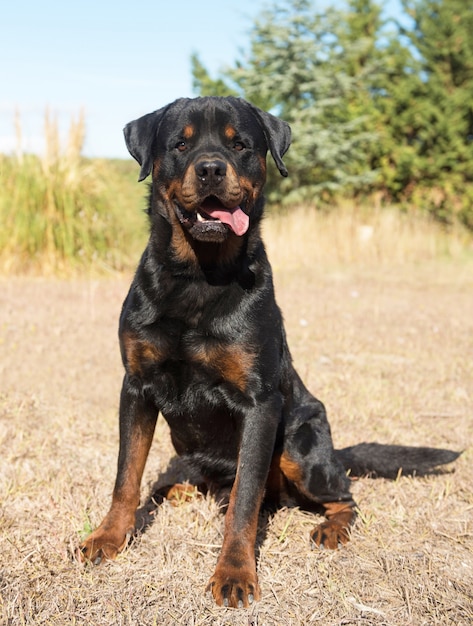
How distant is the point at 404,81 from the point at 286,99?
2.81 meters

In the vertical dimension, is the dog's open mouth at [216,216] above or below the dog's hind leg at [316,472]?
above

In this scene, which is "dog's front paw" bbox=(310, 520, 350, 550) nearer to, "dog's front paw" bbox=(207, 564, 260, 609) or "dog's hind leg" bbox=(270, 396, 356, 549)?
"dog's hind leg" bbox=(270, 396, 356, 549)

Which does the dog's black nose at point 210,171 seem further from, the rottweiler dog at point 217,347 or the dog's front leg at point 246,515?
the dog's front leg at point 246,515

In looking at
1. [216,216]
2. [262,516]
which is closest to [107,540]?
[262,516]

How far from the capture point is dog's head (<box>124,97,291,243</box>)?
2480 millimetres

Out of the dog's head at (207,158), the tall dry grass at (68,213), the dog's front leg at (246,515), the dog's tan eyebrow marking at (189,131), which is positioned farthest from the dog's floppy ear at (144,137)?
the tall dry grass at (68,213)

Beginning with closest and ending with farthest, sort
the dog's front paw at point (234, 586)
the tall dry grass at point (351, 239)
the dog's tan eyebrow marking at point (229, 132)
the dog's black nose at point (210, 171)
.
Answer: the dog's front paw at point (234, 586), the dog's black nose at point (210, 171), the dog's tan eyebrow marking at point (229, 132), the tall dry grass at point (351, 239)

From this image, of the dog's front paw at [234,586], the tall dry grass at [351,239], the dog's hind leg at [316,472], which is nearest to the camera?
the dog's front paw at [234,586]

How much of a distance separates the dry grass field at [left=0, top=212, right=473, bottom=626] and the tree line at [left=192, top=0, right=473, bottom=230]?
26.6ft

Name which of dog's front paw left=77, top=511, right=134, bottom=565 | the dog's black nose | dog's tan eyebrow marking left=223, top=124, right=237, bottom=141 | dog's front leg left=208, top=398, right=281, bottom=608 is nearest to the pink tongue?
the dog's black nose

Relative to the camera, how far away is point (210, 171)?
241 centimetres

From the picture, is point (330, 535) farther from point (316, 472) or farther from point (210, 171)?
point (210, 171)

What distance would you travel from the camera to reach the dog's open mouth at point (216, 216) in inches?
101

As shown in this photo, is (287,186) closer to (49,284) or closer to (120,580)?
(49,284)
